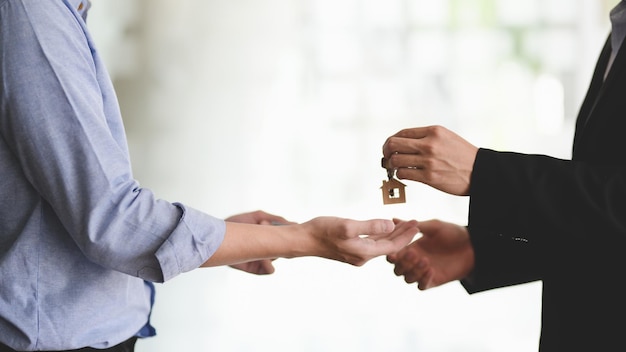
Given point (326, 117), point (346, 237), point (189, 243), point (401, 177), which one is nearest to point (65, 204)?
point (189, 243)

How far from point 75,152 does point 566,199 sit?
0.86m

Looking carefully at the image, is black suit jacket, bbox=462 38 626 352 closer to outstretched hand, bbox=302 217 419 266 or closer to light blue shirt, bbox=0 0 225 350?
outstretched hand, bbox=302 217 419 266

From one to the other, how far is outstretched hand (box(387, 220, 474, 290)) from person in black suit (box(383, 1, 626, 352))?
0.89ft

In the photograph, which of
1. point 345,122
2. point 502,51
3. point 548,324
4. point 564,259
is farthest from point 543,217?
point 502,51

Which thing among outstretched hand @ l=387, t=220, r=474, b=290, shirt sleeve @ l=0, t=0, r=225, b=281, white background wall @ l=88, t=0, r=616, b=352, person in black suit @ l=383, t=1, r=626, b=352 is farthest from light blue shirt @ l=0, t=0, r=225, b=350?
white background wall @ l=88, t=0, r=616, b=352

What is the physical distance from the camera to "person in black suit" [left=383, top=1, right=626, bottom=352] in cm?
123

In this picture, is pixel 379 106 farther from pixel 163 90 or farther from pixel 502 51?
pixel 163 90

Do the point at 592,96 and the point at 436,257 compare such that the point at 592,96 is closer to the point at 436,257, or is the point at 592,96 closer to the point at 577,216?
the point at 577,216

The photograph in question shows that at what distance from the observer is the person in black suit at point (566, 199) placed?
4.04 ft

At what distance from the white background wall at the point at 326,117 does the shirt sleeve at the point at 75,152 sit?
53.2 inches

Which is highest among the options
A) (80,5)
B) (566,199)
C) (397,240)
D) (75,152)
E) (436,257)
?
(80,5)

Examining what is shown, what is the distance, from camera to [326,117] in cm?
252

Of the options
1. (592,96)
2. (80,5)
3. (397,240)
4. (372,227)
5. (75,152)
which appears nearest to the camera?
(75,152)

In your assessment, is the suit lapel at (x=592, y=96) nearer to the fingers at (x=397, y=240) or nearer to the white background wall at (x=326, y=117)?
the fingers at (x=397, y=240)
